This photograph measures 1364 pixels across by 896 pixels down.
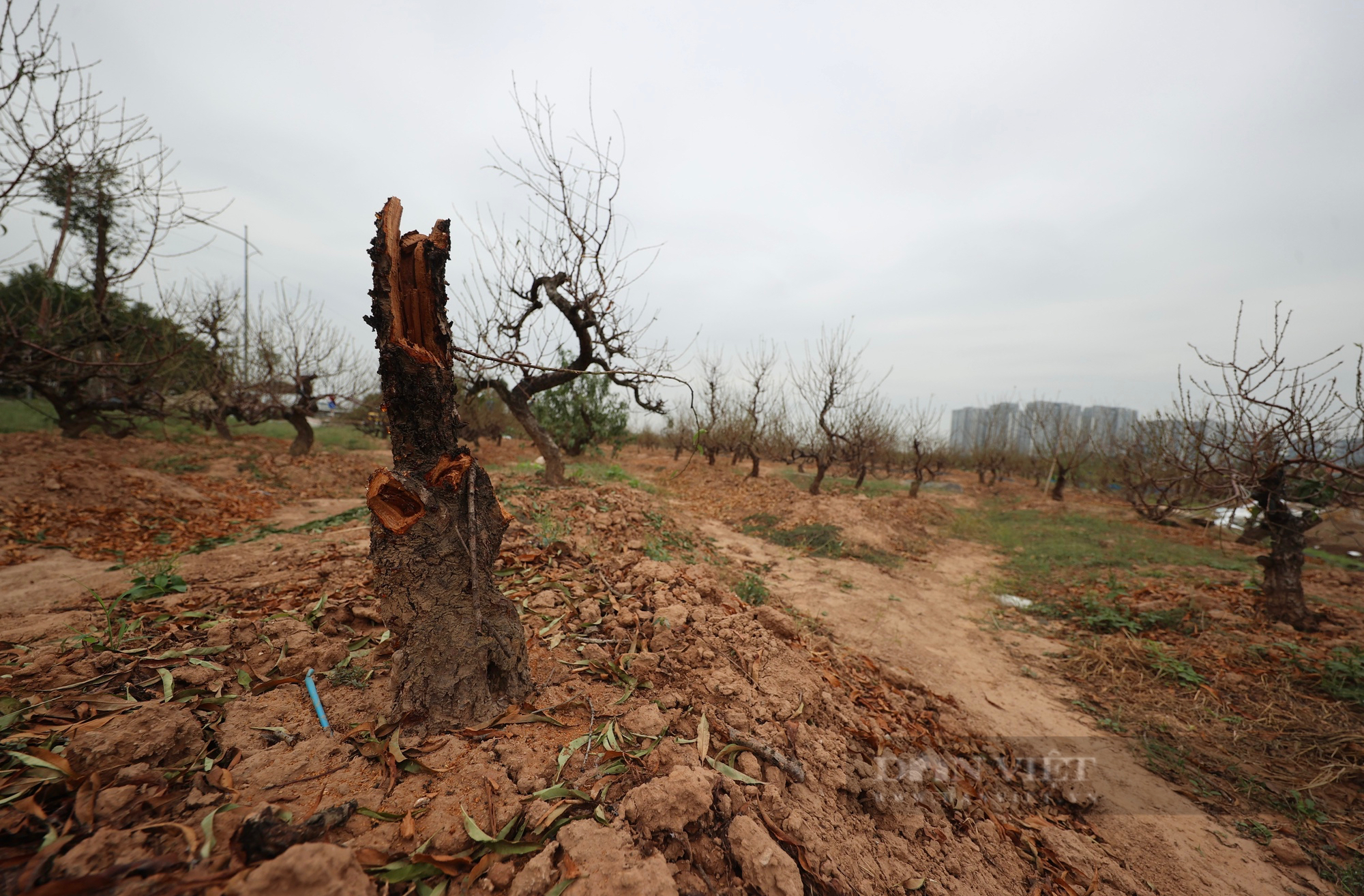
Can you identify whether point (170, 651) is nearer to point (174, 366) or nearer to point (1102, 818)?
point (1102, 818)

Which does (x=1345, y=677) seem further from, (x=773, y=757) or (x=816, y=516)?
(x=816, y=516)

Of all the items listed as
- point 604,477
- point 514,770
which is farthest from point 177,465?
point 514,770

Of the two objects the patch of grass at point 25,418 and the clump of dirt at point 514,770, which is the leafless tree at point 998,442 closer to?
the clump of dirt at point 514,770

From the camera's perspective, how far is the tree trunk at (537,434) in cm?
759

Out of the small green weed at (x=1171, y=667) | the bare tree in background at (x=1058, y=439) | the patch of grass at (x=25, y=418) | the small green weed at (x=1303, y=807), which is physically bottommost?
the small green weed at (x=1303, y=807)

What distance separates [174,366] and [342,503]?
13.9 feet

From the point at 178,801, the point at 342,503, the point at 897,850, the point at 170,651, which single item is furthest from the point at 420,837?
the point at 342,503

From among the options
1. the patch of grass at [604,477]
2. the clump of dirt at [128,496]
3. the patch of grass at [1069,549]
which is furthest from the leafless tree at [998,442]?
the clump of dirt at [128,496]

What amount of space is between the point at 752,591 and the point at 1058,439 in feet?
55.9

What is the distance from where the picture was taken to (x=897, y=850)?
5.69 ft

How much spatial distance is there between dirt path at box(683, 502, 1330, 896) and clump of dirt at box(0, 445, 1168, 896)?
32 cm

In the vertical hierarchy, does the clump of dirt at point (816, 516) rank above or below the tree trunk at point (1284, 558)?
below

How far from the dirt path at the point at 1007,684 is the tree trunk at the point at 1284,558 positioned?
7.73 ft

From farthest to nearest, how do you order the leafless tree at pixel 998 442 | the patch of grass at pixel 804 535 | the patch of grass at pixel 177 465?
the leafless tree at pixel 998 442, the patch of grass at pixel 177 465, the patch of grass at pixel 804 535
